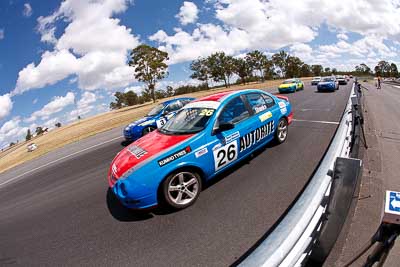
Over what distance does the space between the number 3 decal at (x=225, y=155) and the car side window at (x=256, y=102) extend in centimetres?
119

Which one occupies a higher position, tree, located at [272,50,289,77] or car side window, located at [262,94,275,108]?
tree, located at [272,50,289,77]

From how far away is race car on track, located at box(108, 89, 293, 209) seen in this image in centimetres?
357

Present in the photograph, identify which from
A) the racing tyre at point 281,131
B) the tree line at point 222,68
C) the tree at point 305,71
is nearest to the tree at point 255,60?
the tree line at point 222,68

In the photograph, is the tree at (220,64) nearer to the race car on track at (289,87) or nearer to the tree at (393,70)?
the race car on track at (289,87)

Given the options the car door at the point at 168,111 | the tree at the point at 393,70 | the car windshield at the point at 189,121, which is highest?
the tree at the point at 393,70

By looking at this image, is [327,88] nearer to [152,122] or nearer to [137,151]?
[152,122]

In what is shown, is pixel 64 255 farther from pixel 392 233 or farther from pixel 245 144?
pixel 392 233

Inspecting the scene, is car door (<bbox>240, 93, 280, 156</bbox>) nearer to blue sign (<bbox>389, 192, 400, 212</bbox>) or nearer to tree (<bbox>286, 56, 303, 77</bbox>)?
blue sign (<bbox>389, 192, 400, 212</bbox>)

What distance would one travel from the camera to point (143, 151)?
13.3 ft

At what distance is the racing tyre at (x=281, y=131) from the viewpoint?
19.8ft

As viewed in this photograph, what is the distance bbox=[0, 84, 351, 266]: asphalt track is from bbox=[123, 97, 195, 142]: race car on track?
136 inches

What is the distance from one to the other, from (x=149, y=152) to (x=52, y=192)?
4.02m

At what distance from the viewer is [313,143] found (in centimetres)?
628

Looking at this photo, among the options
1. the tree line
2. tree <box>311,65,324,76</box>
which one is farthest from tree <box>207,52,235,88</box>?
tree <box>311,65,324,76</box>
